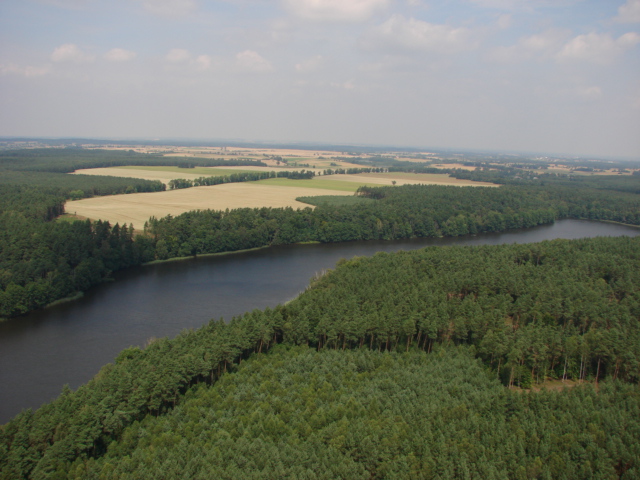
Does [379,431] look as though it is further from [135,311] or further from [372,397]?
[135,311]

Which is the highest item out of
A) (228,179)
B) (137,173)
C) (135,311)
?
(137,173)

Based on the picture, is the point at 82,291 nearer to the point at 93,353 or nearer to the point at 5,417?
the point at 93,353

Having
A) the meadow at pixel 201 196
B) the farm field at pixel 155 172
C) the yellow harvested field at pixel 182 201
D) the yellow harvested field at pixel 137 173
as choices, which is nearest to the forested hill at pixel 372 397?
the yellow harvested field at pixel 182 201

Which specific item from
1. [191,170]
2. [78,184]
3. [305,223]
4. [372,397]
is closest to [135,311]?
[372,397]

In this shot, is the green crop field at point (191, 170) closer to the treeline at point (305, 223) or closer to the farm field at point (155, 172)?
the farm field at point (155, 172)

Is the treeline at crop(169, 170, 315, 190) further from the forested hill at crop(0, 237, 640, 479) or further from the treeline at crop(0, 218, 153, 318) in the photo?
the forested hill at crop(0, 237, 640, 479)
